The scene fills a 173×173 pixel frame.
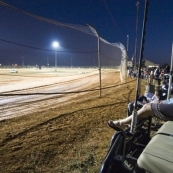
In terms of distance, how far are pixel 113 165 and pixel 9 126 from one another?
3672 millimetres

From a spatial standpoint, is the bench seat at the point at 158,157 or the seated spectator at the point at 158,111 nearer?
the bench seat at the point at 158,157

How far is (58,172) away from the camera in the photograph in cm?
265

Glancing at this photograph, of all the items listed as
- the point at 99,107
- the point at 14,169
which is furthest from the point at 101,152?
the point at 99,107

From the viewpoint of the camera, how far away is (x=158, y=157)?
60.2 inches

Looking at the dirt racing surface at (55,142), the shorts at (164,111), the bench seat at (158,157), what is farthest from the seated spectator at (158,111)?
the dirt racing surface at (55,142)

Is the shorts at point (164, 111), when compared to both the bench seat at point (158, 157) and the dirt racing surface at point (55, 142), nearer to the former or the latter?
the bench seat at point (158, 157)

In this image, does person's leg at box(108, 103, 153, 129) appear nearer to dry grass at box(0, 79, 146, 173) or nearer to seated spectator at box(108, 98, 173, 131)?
seated spectator at box(108, 98, 173, 131)

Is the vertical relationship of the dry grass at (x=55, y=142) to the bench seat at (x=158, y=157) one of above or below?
below

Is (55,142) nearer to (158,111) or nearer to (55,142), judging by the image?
(55,142)

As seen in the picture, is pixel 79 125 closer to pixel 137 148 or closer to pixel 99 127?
pixel 99 127

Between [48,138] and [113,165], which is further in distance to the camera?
[48,138]

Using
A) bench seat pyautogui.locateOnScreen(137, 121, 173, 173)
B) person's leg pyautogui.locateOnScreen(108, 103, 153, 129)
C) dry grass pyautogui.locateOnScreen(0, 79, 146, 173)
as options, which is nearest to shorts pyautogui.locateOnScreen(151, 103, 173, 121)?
person's leg pyautogui.locateOnScreen(108, 103, 153, 129)

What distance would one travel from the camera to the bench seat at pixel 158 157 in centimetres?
146

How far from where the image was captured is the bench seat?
1.46m
